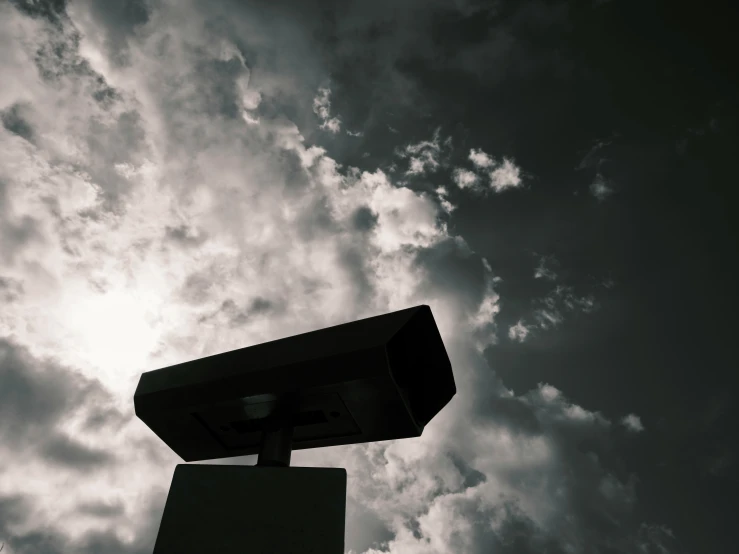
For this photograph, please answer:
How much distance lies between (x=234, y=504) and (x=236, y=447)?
720 mm

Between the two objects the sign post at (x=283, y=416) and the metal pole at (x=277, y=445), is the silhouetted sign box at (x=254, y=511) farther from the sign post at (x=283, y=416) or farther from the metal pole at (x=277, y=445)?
the metal pole at (x=277, y=445)

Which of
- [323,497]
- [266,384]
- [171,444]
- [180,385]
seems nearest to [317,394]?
[266,384]

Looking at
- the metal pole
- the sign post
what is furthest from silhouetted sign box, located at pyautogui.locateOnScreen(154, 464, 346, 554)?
the metal pole

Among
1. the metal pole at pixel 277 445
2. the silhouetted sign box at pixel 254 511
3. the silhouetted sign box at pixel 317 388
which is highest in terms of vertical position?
the silhouetted sign box at pixel 317 388

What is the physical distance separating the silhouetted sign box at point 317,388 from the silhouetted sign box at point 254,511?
350 mm

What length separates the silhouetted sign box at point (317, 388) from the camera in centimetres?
220

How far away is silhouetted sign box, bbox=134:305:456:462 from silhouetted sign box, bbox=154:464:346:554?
350 millimetres

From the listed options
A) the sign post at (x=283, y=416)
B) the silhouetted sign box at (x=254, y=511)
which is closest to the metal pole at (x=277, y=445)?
the sign post at (x=283, y=416)

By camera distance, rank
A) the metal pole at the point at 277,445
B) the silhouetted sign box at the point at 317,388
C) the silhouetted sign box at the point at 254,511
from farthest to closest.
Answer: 1. the metal pole at the point at 277,445
2. the silhouetted sign box at the point at 317,388
3. the silhouetted sign box at the point at 254,511

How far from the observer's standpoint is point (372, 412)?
7.79ft

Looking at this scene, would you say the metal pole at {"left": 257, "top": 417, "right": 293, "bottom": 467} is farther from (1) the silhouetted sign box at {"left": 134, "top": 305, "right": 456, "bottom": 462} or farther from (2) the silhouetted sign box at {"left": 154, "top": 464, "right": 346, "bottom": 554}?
(2) the silhouetted sign box at {"left": 154, "top": 464, "right": 346, "bottom": 554}

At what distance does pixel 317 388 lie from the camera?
2.25m

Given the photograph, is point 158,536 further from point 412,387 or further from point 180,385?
point 412,387

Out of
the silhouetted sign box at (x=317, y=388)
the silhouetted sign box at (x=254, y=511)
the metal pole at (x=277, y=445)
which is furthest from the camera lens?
the metal pole at (x=277, y=445)
